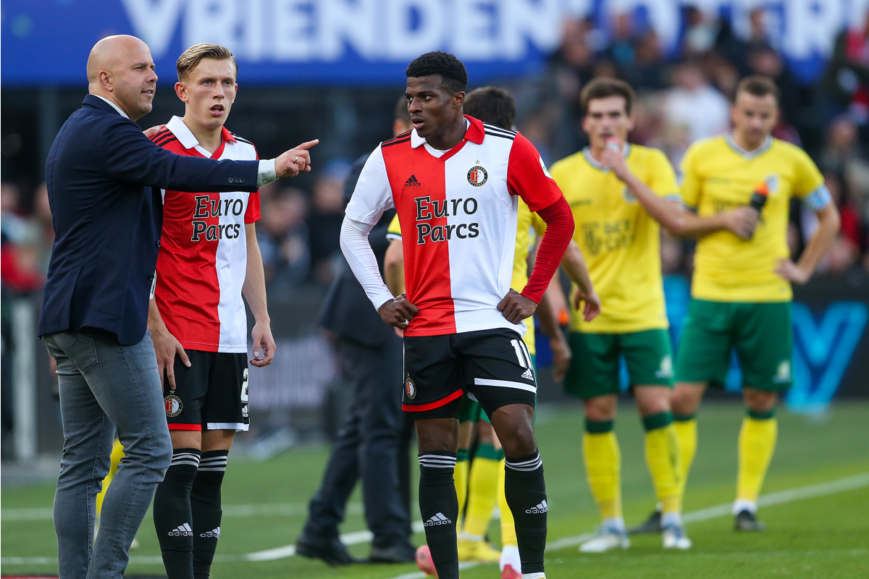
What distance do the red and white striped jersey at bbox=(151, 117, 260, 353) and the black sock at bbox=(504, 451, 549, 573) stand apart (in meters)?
1.36

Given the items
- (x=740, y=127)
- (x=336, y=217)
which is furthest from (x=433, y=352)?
(x=336, y=217)

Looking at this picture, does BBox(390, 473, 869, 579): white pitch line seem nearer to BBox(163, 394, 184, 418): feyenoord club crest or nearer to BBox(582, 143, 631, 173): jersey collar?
BBox(582, 143, 631, 173): jersey collar

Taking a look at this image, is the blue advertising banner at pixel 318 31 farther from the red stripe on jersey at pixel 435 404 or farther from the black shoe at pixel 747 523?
the red stripe on jersey at pixel 435 404

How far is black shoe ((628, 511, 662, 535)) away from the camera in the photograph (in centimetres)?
743

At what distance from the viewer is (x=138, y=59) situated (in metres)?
4.68

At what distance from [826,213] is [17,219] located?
955 cm

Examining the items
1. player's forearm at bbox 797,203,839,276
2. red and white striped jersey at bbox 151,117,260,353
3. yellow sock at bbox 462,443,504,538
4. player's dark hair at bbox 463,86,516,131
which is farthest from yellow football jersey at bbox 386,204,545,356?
player's forearm at bbox 797,203,839,276

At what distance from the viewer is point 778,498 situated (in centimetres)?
876

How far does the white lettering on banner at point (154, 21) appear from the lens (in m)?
14.9

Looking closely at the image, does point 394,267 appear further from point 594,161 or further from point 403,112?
point 594,161

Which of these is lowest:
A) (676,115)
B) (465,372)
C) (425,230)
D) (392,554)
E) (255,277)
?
(392,554)

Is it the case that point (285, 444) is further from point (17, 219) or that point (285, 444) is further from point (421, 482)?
point (421, 482)

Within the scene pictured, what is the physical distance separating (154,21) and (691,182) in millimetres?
9321

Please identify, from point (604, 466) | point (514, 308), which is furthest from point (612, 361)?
point (514, 308)
